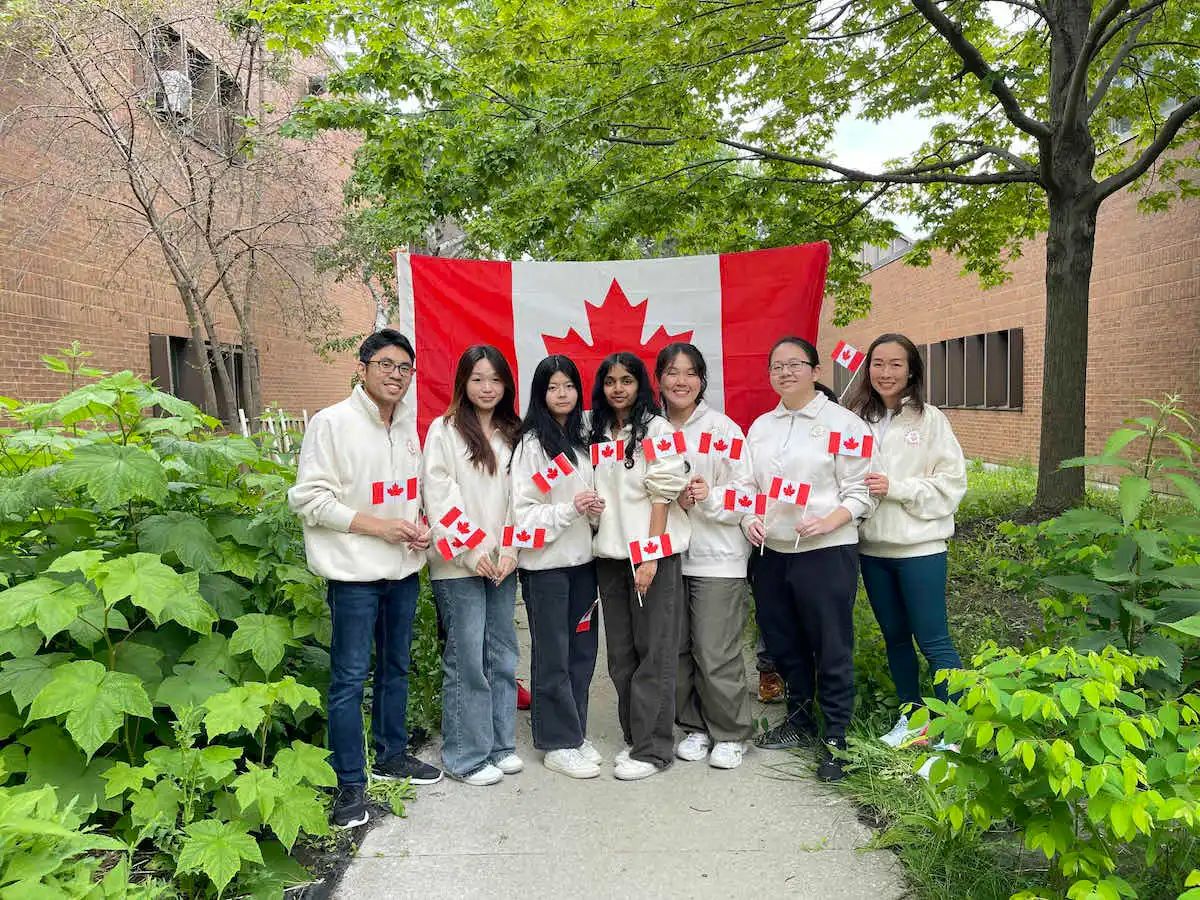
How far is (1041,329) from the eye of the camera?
14289 mm

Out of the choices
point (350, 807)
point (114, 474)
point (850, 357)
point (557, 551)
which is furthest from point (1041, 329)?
point (114, 474)

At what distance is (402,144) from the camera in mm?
7066

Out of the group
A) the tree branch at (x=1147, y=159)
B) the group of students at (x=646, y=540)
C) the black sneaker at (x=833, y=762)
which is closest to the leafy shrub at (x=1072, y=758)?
the black sneaker at (x=833, y=762)

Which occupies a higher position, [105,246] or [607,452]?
[105,246]

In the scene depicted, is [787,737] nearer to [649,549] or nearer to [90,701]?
[649,549]

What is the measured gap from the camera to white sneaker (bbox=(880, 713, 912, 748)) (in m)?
3.63

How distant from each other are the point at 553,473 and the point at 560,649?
770 millimetres

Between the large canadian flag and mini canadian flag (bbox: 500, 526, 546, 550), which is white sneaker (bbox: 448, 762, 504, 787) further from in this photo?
the large canadian flag

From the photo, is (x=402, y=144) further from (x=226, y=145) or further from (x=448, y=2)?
(x=226, y=145)

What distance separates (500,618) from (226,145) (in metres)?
10.3

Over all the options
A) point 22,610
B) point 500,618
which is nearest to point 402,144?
point 500,618

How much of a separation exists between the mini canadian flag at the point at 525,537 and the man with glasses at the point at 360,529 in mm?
343

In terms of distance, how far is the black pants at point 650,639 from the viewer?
3.69 meters

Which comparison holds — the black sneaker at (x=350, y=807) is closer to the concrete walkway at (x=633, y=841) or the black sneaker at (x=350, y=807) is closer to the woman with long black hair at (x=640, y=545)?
the concrete walkway at (x=633, y=841)
